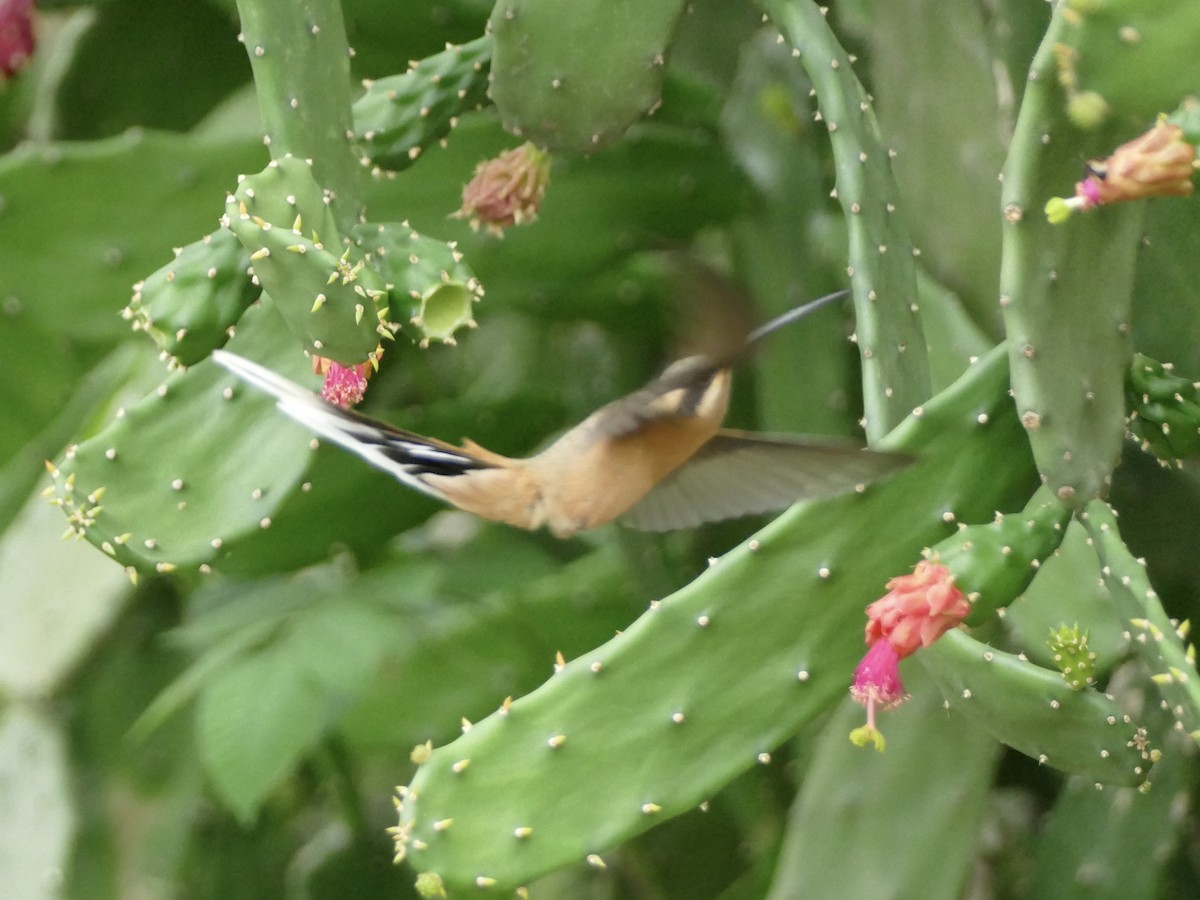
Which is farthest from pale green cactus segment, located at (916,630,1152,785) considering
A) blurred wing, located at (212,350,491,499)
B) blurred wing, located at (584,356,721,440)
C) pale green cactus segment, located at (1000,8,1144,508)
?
blurred wing, located at (212,350,491,499)

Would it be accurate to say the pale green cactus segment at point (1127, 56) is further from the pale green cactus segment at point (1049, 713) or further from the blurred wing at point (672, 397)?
the pale green cactus segment at point (1049, 713)

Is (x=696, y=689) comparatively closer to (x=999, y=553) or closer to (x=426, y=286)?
(x=999, y=553)

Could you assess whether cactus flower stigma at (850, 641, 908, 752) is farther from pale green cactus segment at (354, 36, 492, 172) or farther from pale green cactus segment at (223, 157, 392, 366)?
pale green cactus segment at (354, 36, 492, 172)

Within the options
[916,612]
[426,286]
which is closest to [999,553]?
[916,612]

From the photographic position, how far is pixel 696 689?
88cm

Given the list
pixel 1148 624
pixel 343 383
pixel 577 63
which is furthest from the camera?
pixel 577 63

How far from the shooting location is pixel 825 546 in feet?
2.89

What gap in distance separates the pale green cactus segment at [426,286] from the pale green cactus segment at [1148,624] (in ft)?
1.43

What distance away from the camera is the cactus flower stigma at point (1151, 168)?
27.6 inches

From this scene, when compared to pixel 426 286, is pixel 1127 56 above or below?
above

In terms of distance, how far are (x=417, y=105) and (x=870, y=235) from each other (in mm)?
382

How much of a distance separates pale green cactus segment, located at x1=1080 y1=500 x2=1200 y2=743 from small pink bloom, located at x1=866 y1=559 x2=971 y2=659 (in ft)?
0.37

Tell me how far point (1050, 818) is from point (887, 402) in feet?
1.84

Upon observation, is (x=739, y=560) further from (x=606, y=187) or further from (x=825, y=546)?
(x=606, y=187)
